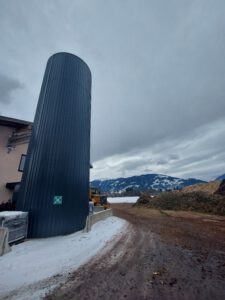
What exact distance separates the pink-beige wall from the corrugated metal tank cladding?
4079 millimetres

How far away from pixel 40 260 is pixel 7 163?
348 inches

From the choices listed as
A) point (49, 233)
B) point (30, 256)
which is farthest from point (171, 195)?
point (30, 256)

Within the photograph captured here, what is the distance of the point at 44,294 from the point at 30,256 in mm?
2436

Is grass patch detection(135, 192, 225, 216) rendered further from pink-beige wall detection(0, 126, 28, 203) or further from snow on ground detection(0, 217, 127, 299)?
pink-beige wall detection(0, 126, 28, 203)

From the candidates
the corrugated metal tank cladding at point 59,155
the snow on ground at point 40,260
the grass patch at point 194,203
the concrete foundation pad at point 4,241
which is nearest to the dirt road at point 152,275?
the snow on ground at point 40,260

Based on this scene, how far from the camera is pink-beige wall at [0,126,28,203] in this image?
36.8 feet

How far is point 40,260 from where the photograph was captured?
494 cm

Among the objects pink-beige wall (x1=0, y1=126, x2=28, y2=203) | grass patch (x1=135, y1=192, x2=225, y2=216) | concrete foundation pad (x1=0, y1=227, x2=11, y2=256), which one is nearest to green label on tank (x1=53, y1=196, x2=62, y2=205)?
concrete foundation pad (x1=0, y1=227, x2=11, y2=256)

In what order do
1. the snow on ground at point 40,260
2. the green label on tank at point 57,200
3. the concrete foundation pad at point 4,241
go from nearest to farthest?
the snow on ground at point 40,260 → the concrete foundation pad at point 4,241 → the green label on tank at point 57,200

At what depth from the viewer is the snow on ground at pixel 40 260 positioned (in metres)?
3.56

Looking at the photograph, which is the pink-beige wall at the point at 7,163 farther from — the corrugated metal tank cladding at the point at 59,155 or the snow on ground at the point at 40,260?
the snow on ground at the point at 40,260

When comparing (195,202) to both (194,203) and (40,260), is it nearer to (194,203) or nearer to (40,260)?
(194,203)

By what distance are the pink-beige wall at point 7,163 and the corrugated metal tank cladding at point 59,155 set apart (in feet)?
13.4

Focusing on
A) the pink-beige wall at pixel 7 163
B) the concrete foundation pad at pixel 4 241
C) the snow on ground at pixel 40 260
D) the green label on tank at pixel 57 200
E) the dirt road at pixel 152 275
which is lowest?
the dirt road at pixel 152 275
